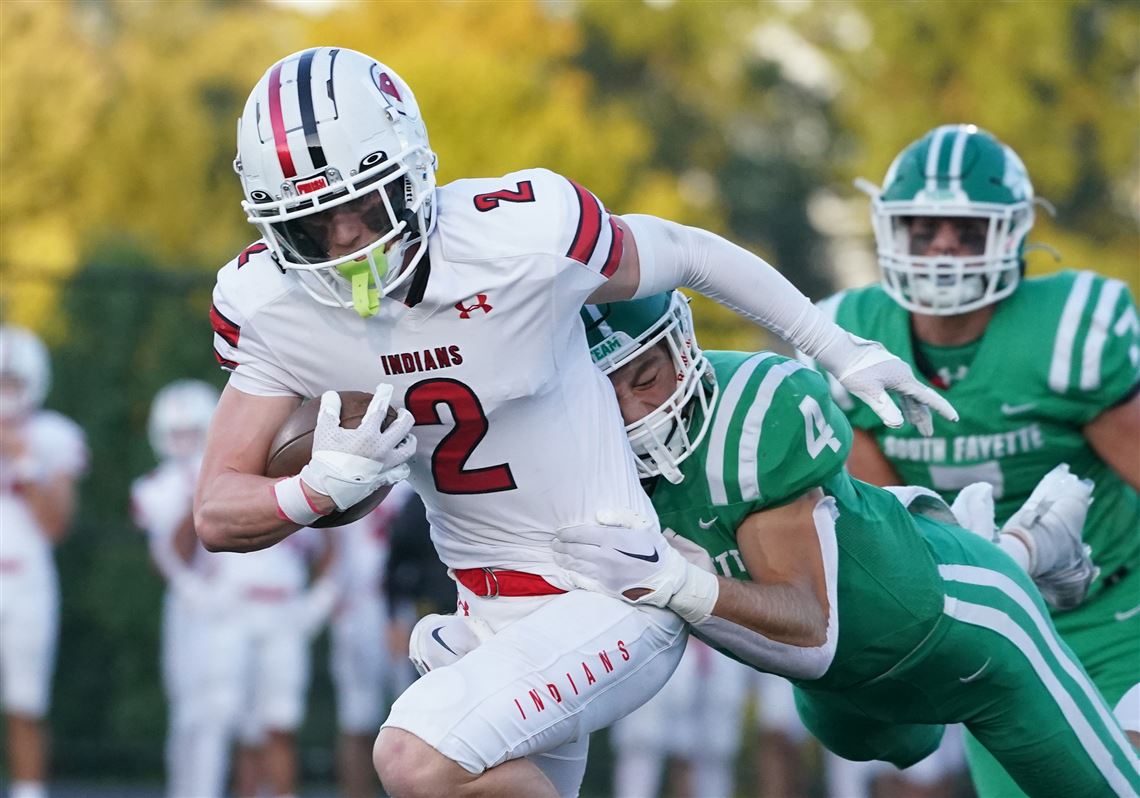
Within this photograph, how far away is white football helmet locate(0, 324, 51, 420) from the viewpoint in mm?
7359

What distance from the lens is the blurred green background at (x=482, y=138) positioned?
938cm

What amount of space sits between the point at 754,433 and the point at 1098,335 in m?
1.23

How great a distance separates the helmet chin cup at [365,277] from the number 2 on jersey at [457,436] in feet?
0.72

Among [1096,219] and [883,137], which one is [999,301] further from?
[1096,219]

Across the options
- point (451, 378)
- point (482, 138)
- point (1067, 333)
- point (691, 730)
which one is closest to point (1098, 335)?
point (1067, 333)

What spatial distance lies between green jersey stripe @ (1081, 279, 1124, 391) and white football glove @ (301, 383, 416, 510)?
6.31ft

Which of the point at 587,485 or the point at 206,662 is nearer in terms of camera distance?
the point at 587,485

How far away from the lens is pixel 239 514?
3.11 metres

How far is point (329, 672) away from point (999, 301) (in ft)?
19.8

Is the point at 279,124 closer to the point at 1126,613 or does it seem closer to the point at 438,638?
the point at 438,638

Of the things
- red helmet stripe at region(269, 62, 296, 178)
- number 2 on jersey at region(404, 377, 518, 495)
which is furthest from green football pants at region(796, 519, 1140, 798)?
red helmet stripe at region(269, 62, 296, 178)

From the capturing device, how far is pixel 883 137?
14672 millimetres

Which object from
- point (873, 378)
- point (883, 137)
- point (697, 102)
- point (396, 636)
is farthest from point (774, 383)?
point (697, 102)

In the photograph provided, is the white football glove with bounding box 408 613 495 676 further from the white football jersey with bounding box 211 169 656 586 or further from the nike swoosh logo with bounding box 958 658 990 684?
the nike swoosh logo with bounding box 958 658 990 684
